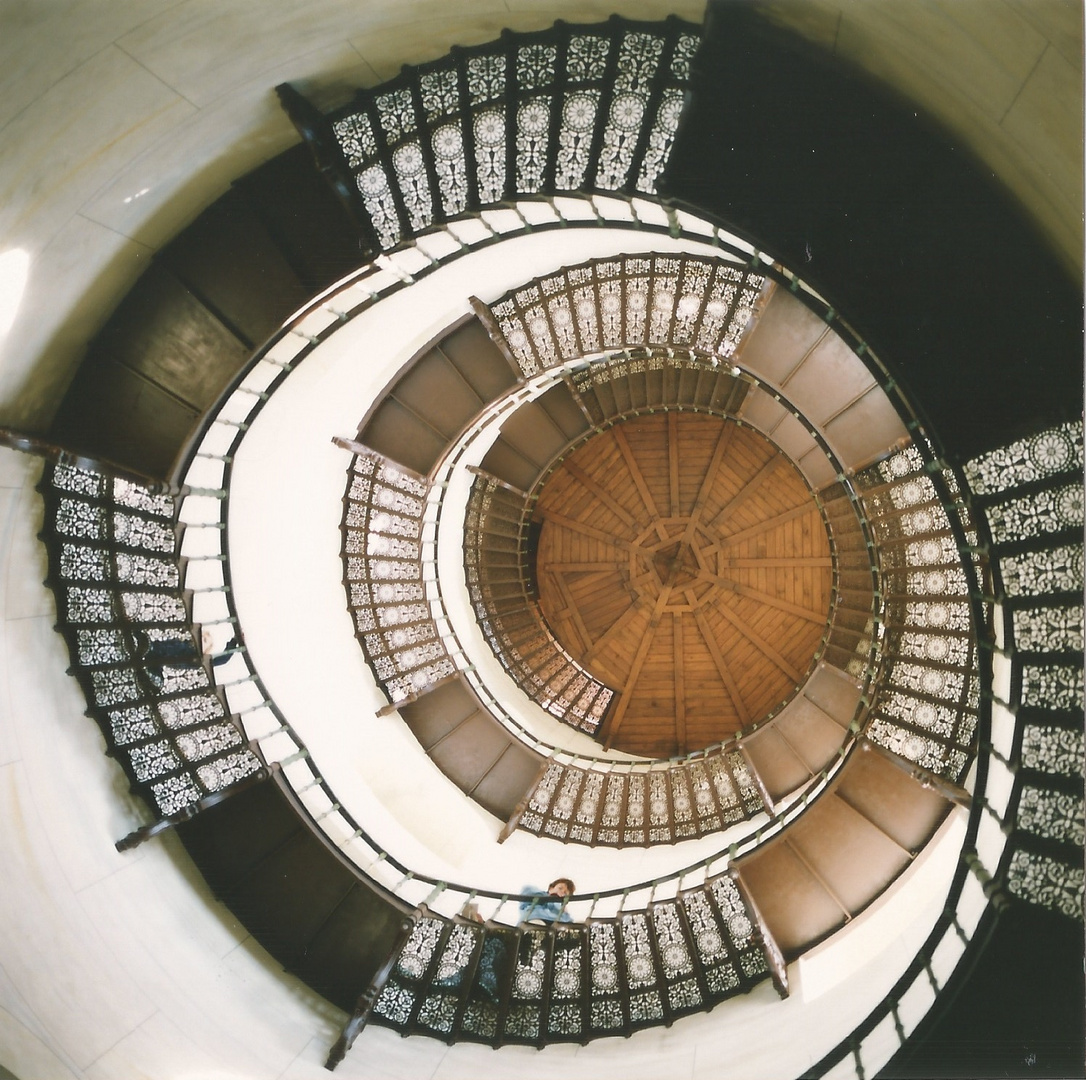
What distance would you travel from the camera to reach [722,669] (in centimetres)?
1011

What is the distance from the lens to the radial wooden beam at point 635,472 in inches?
386

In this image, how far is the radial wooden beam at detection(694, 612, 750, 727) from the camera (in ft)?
32.7

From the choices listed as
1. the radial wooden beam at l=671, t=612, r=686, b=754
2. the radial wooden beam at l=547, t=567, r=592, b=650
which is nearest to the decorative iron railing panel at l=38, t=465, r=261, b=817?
the radial wooden beam at l=547, t=567, r=592, b=650

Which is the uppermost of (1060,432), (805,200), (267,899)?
(805,200)

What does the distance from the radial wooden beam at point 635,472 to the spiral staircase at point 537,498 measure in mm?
994

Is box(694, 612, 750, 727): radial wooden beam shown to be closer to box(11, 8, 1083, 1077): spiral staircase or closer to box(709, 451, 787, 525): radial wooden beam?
box(709, 451, 787, 525): radial wooden beam

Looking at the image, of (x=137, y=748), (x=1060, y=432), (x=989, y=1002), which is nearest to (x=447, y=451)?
(x=137, y=748)

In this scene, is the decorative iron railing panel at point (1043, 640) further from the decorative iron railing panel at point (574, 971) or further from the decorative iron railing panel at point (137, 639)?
the decorative iron railing panel at point (137, 639)

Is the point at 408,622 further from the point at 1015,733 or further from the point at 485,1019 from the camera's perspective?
the point at 1015,733

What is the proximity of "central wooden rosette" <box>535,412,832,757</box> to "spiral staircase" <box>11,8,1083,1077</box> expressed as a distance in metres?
1.23

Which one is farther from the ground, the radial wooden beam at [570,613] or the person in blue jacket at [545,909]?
the radial wooden beam at [570,613]

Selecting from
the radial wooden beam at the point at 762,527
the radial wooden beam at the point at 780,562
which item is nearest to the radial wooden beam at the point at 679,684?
the radial wooden beam at the point at 780,562

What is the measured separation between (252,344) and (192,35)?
155cm

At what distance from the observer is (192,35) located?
343 centimetres
